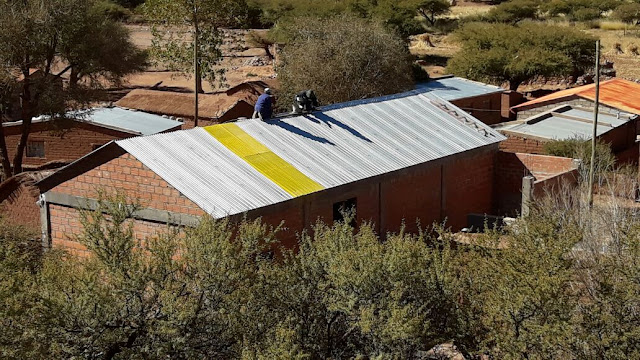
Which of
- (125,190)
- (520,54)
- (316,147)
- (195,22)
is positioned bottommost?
(125,190)

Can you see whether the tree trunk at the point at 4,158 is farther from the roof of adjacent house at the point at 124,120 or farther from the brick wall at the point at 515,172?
the brick wall at the point at 515,172

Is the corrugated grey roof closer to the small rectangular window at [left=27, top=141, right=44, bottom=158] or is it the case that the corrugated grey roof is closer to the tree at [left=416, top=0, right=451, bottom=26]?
the small rectangular window at [left=27, top=141, right=44, bottom=158]

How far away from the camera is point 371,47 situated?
37344 millimetres

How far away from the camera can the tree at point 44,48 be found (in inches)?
1156

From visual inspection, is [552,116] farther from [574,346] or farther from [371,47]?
[574,346]

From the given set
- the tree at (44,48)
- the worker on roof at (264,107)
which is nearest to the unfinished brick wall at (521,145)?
the worker on roof at (264,107)

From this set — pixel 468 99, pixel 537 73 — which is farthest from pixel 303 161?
pixel 537 73

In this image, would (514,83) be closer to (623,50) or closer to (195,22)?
(195,22)

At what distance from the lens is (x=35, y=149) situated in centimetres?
3225

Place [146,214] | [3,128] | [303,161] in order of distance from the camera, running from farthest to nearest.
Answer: [3,128] → [303,161] → [146,214]

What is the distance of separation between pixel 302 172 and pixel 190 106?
56.7 ft

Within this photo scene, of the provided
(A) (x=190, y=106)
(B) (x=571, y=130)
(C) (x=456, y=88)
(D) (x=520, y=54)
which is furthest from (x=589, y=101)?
(A) (x=190, y=106)

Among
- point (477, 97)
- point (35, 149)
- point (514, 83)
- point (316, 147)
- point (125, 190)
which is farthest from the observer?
point (514, 83)

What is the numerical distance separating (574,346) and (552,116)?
905 inches
